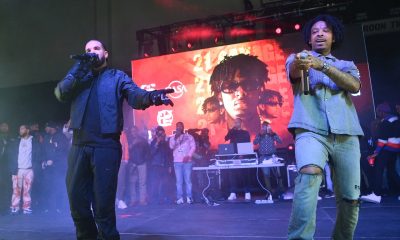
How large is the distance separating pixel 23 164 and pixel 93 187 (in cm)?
581

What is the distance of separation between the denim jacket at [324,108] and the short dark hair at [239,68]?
26.0ft

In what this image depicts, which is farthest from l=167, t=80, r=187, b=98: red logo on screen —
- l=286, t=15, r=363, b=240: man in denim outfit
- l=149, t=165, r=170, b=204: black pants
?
l=286, t=15, r=363, b=240: man in denim outfit

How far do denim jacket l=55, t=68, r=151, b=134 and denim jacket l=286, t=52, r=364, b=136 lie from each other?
129 cm

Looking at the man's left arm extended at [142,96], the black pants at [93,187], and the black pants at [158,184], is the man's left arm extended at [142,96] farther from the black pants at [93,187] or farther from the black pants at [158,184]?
the black pants at [158,184]

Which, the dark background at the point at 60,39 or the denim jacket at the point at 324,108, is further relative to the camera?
the dark background at the point at 60,39

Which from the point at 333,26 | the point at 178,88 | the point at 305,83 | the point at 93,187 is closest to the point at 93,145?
the point at 93,187

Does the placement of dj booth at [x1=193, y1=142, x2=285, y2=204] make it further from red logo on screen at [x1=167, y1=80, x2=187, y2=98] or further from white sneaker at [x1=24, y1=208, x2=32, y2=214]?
white sneaker at [x1=24, y1=208, x2=32, y2=214]

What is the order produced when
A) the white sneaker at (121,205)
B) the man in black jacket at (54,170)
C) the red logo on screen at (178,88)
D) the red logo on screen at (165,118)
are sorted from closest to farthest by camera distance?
the white sneaker at (121,205)
the man in black jacket at (54,170)
the red logo on screen at (165,118)
the red logo on screen at (178,88)

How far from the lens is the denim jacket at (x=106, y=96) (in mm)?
3016

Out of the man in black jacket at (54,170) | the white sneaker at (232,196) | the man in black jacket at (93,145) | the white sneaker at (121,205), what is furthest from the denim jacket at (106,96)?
the white sneaker at (232,196)

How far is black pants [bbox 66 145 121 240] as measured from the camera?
2.95 m

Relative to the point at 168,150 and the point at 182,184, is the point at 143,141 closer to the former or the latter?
the point at 168,150

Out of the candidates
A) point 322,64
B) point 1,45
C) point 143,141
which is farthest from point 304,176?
point 1,45

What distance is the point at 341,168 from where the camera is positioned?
7.50 ft
